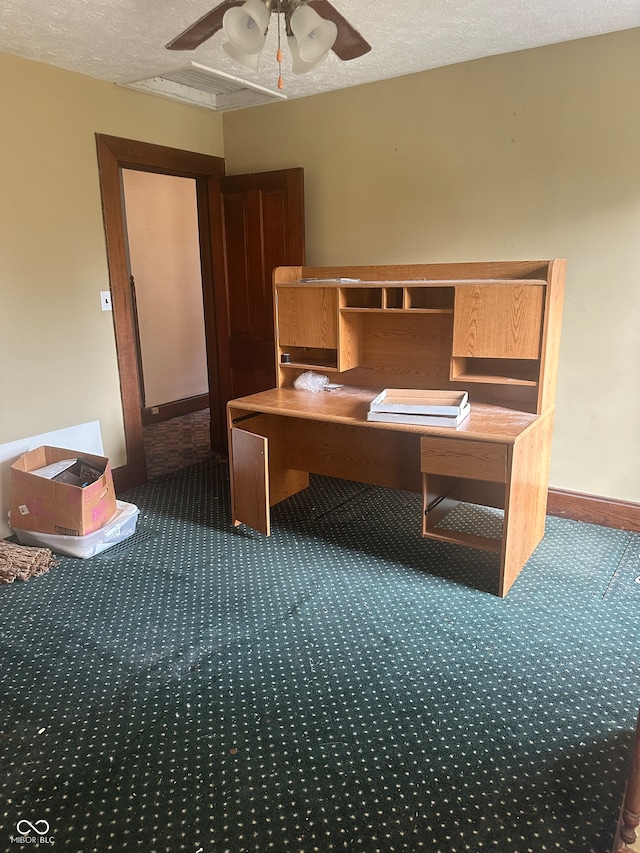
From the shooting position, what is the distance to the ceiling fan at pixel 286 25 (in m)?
1.87

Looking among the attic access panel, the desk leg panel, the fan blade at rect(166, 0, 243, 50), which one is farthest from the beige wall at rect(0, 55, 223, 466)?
the desk leg panel

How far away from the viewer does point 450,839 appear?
5.05ft

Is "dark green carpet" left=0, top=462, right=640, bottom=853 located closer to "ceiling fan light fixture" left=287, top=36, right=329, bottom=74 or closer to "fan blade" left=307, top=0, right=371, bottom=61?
"ceiling fan light fixture" left=287, top=36, right=329, bottom=74

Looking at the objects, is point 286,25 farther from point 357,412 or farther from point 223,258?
point 223,258

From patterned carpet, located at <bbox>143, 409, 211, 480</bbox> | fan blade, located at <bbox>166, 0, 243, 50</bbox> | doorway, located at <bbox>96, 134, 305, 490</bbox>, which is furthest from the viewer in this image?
patterned carpet, located at <bbox>143, 409, 211, 480</bbox>

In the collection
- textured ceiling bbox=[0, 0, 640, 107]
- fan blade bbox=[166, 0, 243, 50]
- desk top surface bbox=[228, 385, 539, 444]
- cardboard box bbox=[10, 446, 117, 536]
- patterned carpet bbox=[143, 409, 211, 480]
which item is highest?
textured ceiling bbox=[0, 0, 640, 107]

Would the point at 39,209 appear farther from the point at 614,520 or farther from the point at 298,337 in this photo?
the point at 614,520

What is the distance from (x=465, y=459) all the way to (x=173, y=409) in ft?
12.4

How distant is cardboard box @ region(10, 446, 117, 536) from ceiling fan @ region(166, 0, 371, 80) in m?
2.01

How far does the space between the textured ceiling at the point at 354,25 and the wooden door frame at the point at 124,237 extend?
0.43m

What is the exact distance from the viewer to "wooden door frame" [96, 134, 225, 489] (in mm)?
3588

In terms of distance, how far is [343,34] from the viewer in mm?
2158

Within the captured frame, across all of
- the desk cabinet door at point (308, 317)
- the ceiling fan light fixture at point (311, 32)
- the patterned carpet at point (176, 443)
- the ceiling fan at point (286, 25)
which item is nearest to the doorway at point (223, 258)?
the patterned carpet at point (176, 443)

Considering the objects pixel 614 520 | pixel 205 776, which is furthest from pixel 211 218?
pixel 205 776
